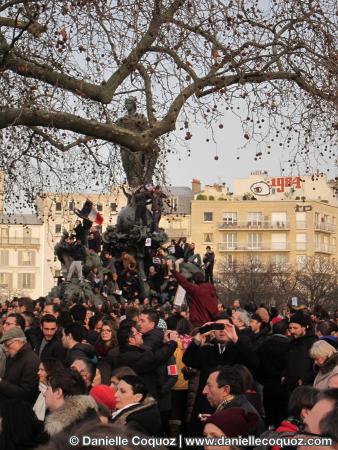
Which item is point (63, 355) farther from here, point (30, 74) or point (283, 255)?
point (283, 255)

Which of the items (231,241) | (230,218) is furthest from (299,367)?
(231,241)

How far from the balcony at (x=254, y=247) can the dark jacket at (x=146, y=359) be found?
9819 cm

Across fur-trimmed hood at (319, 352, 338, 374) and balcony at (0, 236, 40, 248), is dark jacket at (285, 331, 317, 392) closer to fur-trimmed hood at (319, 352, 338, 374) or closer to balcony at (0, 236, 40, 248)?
fur-trimmed hood at (319, 352, 338, 374)

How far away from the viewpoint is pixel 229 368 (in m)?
7.32

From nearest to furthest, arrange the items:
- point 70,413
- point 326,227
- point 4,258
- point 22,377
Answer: point 70,413
point 22,377
point 326,227
point 4,258

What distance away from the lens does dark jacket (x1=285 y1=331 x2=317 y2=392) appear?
9.84 metres

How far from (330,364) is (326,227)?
102909 millimetres

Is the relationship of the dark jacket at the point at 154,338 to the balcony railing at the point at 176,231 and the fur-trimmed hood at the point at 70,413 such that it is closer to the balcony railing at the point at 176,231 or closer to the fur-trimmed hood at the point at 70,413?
the fur-trimmed hood at the point at 70,413

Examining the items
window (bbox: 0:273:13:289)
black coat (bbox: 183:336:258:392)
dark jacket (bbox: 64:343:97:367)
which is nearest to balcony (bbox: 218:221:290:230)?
window (bbox: 0:273:13:289)

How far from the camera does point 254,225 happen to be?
357ft

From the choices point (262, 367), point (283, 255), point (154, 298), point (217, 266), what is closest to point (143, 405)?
point (262, 367)

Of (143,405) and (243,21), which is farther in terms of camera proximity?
(243,21)

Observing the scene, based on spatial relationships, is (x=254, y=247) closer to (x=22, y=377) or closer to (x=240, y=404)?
(x=22, y=377)

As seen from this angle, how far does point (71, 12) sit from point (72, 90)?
1112mm
